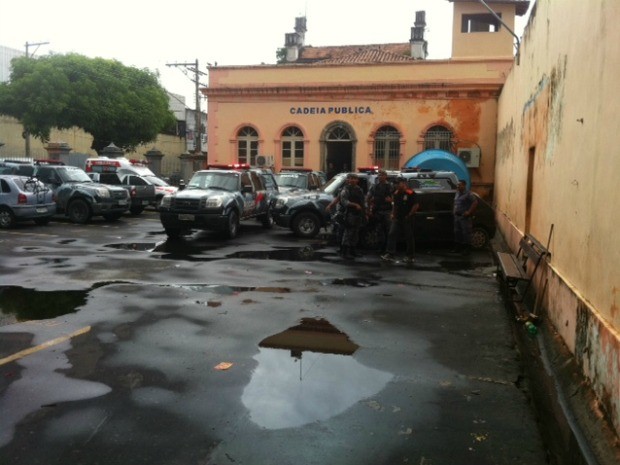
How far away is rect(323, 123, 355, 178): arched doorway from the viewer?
28016mm

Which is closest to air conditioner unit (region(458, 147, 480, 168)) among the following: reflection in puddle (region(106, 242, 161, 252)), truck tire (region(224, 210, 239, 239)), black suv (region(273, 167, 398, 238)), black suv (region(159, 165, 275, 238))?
black suv (region(273, 167, 398, 238))

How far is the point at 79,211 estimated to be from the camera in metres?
18.2

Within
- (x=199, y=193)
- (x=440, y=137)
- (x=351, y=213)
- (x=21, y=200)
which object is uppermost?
(x=440, y=137)

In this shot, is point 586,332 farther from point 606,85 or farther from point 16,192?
point 16,192

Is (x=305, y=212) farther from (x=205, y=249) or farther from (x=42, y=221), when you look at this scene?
(x=42, y=221)

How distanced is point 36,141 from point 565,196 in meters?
40.0

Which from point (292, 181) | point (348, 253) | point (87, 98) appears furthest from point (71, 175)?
point (87, 98)

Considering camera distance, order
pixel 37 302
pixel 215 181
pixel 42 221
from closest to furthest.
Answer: pixel 37 302 → pixel 215 181 → pixel 42 221

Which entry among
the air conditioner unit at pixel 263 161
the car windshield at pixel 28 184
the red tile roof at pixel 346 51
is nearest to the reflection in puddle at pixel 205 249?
the car windshield at pixel 28 184

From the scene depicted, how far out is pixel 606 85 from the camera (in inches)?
188

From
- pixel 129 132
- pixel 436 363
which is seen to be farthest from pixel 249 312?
pixel 129 132

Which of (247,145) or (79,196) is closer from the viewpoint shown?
(79,196)

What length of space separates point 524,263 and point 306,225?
728cm

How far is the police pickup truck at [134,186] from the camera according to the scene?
21406 mm
